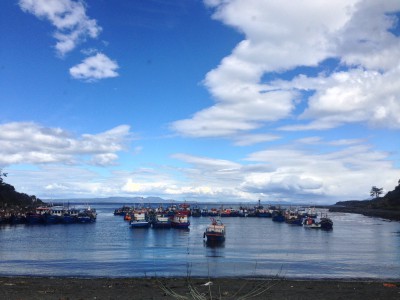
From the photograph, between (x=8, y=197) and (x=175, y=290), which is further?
(x=8, y=197)

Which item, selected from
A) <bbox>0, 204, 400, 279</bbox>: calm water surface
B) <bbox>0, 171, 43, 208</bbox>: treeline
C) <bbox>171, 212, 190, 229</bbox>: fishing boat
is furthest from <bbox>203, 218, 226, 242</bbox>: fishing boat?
<bbox>0, 171, 43, 208</bbox>: treeline

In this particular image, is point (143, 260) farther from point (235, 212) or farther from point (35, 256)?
point (235, 212)

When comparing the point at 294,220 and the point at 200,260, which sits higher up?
the point at 294,220

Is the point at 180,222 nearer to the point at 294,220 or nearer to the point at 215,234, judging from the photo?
the point at 215,234

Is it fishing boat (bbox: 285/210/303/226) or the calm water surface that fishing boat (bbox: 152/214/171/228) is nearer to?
the calm water surface

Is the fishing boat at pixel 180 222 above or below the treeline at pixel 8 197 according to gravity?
below

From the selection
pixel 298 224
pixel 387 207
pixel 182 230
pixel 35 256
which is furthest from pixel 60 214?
pixel 387 207

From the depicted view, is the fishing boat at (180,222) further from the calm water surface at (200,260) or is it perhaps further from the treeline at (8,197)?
the treeline at (8,197)

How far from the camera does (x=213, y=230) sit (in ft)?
231

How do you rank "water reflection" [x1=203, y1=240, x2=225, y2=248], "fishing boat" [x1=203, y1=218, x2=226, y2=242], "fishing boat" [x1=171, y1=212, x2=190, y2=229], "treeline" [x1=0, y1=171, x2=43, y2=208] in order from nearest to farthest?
"water reflection" [x1=203, y1=240, x2=225, y2=248] < "fishing boat" [x1=203, y1=218, x2=226, y2=242] < "fishing boat" [x1=171, y1=212, x2=190, y2=229] < "treeline" [x1=0, y1=171, x2=43, y2=208]

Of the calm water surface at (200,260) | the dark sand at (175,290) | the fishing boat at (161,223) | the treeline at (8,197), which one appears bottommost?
the calm water surface at (200,260)

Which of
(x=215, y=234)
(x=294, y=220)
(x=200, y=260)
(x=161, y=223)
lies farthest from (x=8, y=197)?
(x=200, y=260)

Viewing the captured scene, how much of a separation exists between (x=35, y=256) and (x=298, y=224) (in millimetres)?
91524

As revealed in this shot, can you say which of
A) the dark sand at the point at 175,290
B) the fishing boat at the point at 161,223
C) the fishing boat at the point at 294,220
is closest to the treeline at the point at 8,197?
the fishing boat at the point at 161,223
